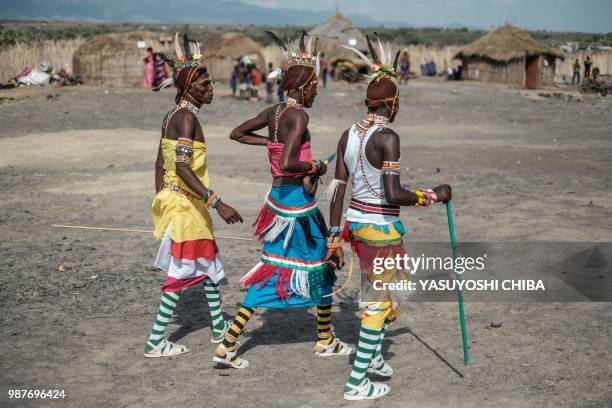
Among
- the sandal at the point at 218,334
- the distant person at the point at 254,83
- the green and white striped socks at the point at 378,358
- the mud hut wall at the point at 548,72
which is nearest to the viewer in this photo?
the green and white striped socks at the point at 378,358

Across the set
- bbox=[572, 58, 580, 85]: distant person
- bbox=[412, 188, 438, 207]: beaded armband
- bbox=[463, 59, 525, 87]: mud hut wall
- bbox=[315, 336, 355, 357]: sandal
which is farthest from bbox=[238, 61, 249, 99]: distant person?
bbox=[412, 188, 438, 207]: beaded armband

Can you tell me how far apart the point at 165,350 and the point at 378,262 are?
1822mm

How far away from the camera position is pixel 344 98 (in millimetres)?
27406

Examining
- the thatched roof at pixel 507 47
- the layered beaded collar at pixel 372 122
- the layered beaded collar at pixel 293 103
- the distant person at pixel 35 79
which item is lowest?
the distant person at pixel 35 79

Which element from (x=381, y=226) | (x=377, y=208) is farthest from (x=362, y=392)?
(x=377, y=208)

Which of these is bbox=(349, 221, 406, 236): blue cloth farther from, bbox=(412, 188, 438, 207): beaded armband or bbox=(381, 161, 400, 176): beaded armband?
bbox=(381, 161, 400, 176): beaded armband

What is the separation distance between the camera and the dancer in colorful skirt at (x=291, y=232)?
16.2ft

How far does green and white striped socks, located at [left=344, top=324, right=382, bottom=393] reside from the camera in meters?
4.43

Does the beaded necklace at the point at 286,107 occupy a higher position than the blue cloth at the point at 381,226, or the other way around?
the beaded necklace at the point at 286,107

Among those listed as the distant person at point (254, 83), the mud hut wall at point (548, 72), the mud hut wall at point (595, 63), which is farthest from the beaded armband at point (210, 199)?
the mud hut wall at point (595, 63)

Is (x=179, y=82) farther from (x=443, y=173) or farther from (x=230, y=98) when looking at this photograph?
(x=230, y=98)

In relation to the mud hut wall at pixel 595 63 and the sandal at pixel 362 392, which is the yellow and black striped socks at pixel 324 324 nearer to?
the sandal at pixel 362 392

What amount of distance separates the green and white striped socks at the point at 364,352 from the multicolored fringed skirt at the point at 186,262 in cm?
133

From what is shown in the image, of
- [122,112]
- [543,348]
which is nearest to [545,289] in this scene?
[543,348]
